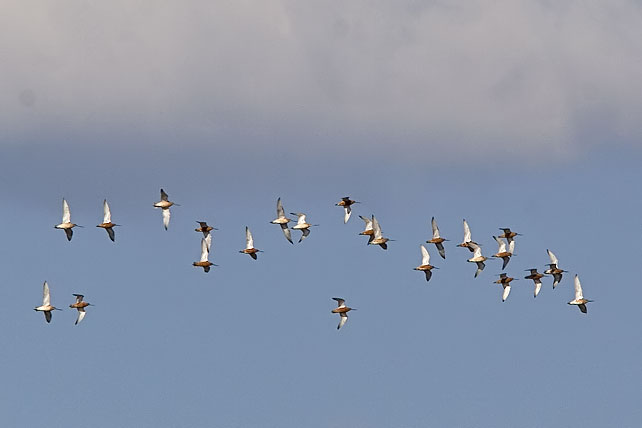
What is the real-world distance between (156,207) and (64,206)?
9.77 meters

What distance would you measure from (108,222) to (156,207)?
18.3ft

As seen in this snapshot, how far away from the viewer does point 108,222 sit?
19962cm

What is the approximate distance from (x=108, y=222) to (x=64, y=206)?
16.0 ft

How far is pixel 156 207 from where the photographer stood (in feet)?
650

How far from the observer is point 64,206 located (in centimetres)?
19925
